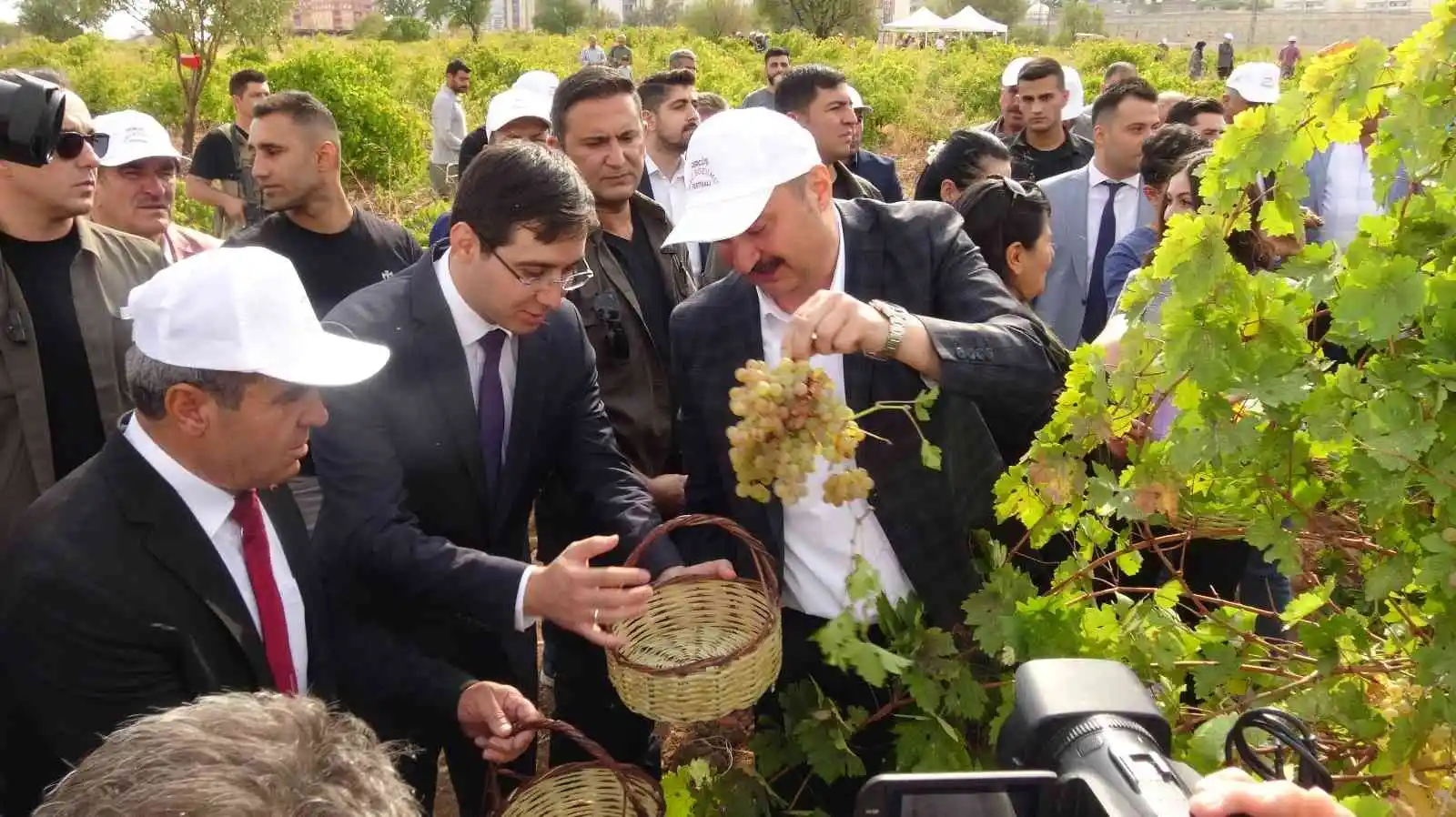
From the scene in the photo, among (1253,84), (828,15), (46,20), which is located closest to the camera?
(1253,84)

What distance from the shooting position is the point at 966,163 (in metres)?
4.50

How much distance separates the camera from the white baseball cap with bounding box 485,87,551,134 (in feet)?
18.0

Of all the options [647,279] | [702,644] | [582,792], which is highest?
[647,279]

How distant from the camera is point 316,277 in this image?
4.00 m

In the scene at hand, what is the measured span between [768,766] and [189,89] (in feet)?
54.8

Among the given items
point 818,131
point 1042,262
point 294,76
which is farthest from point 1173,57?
point 1042,262

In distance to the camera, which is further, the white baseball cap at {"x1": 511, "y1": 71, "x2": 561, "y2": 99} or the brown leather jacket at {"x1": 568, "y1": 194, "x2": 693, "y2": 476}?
the white baseball cap at {"x1": 511, "y1": 71, "x2": 561, "y2": 99}

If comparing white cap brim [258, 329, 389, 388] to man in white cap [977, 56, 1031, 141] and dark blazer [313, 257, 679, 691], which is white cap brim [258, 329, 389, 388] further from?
man in white cap [977, 56, 1031, 141]

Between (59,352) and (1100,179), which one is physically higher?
(1100,179)

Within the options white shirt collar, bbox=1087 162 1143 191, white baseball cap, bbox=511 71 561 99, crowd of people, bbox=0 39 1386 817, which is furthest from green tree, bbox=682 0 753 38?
crowd of people, bbox=0 39 1386 817

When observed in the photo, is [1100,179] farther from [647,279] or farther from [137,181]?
[137,181]

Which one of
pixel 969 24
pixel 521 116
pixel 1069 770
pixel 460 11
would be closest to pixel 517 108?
pixel 521 116

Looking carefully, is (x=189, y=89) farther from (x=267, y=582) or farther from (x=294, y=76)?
(x=267, y=582)

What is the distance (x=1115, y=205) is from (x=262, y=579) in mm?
3939
